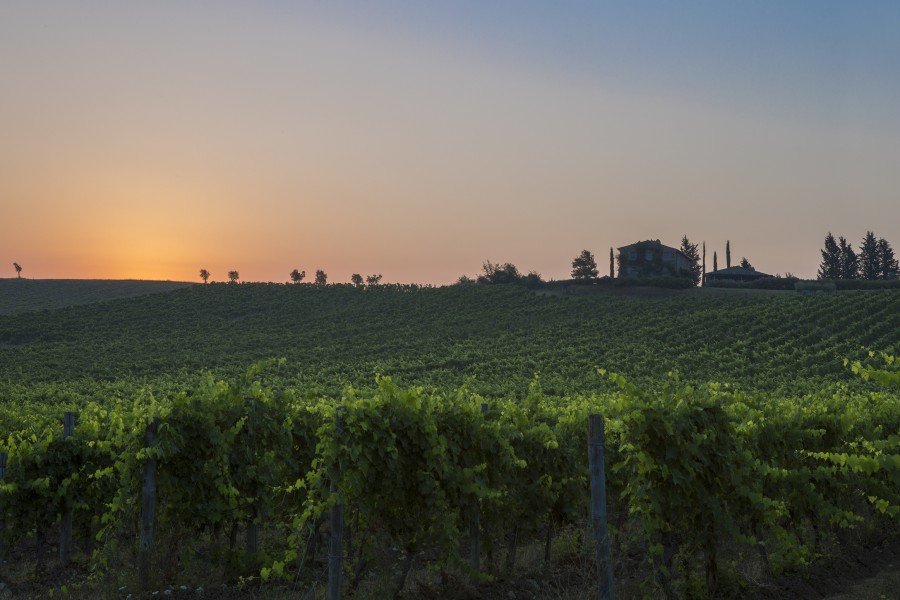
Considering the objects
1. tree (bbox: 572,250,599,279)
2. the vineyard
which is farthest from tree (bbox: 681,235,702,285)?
the vineyard

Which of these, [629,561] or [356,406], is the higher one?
[356,406]

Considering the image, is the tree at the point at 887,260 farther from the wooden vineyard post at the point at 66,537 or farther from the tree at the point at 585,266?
the wooden vineyard post at the point at 66,537

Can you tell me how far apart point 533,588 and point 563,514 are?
1.74 metres

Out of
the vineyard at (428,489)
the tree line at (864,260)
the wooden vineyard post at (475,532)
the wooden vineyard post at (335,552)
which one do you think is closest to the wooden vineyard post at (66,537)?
the vineyard at (428,489)

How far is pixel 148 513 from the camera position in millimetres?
9789

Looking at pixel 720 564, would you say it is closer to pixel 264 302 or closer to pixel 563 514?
pixel 563 514

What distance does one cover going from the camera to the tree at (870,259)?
396ft

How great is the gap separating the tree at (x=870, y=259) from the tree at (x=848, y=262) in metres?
0.96

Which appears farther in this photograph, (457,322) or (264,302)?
(264,302)

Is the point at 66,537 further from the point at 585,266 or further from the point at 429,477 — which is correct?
the point at 585,266

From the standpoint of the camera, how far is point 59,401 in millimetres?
37625

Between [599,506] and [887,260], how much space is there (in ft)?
433

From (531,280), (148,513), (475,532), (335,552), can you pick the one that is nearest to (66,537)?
(148,513)

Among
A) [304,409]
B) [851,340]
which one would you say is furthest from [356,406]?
[851,340]
